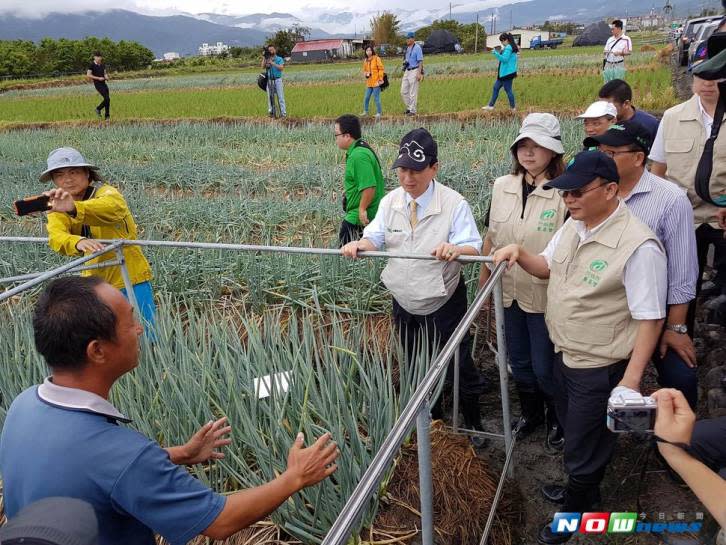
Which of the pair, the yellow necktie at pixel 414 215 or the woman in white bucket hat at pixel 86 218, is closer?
the yellow necktie at pixel 414 215

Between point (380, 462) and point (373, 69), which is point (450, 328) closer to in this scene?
point (380, 462)

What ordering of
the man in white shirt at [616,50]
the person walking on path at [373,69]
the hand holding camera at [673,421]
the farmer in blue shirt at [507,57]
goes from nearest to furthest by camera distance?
the hand holding camera at [673,421] < the man in white shirt at [616,50] < the farmer in blue shirt at [507,57] < the person walking on path at [373,69]

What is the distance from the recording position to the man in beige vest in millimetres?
2701

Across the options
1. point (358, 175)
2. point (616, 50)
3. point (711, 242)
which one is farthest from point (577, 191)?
point (616, 50)

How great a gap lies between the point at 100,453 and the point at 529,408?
218 cm

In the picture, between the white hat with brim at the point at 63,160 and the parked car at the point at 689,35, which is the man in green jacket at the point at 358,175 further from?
the parked car at the point at 689,35

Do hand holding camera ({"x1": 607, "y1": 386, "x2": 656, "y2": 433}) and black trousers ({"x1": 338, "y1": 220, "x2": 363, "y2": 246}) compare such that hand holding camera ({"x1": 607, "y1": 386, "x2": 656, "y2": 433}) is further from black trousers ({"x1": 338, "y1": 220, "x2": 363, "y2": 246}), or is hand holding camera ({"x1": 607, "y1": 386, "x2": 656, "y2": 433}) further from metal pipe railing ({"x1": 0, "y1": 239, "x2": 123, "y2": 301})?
black trousers ({"x1": 338, "y1": 220, "x2": 363, "y2": 246})

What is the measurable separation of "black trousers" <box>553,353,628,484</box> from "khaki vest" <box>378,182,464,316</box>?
0.59m

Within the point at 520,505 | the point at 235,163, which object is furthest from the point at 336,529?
the point at 235,163

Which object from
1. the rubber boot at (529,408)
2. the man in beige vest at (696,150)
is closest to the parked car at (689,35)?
the man in beige vest at (696,150)

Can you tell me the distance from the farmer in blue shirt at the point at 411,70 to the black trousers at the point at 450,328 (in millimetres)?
8571

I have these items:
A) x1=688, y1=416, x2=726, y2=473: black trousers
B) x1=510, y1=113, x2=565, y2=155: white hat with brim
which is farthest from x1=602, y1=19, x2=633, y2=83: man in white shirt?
x1=688, y1=416, x2=726, y2=473: black trousers

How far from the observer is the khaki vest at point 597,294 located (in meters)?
1.85

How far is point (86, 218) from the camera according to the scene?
2.88 metres
